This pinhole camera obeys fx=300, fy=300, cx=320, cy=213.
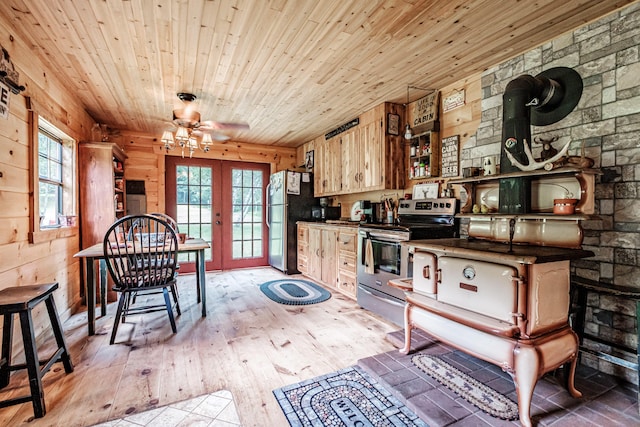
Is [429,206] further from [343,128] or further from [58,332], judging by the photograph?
[58,332]

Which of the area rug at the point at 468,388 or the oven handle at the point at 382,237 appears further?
the oven handle at the point at 382,237

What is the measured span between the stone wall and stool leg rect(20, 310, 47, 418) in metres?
3.41

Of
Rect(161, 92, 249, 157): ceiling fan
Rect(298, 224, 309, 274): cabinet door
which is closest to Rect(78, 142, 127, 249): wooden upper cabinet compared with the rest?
Rect(161, 92, 249, 157): ceiling fan

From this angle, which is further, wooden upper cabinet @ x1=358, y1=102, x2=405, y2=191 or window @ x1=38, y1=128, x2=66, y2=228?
wooden upper cabinet @ x1=358, y1=102, x2=405, y2=191

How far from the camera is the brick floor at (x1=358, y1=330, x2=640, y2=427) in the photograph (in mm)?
1557

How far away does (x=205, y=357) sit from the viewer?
2.29 meters

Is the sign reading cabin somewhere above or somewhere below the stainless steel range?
above

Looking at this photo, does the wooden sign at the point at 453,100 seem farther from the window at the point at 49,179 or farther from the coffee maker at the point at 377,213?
the window at the point at 49,179

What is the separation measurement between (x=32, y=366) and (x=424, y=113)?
372 cm

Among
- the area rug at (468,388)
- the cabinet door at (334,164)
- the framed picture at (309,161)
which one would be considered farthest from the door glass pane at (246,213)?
the area rug at (468,388)

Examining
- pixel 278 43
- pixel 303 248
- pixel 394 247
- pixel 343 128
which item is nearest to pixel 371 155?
pixel 343 128

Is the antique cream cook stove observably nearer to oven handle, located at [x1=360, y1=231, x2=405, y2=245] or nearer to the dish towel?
oven handle, located at [x1=360, y1=231, x2=405, y2=245]

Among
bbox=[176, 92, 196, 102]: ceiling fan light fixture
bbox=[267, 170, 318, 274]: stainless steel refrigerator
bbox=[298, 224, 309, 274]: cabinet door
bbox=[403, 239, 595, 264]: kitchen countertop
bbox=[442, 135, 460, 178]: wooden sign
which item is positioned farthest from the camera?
bbox=[267, 170, 318, 274]: stainless steel refrigerator

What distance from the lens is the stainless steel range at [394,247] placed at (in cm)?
278
